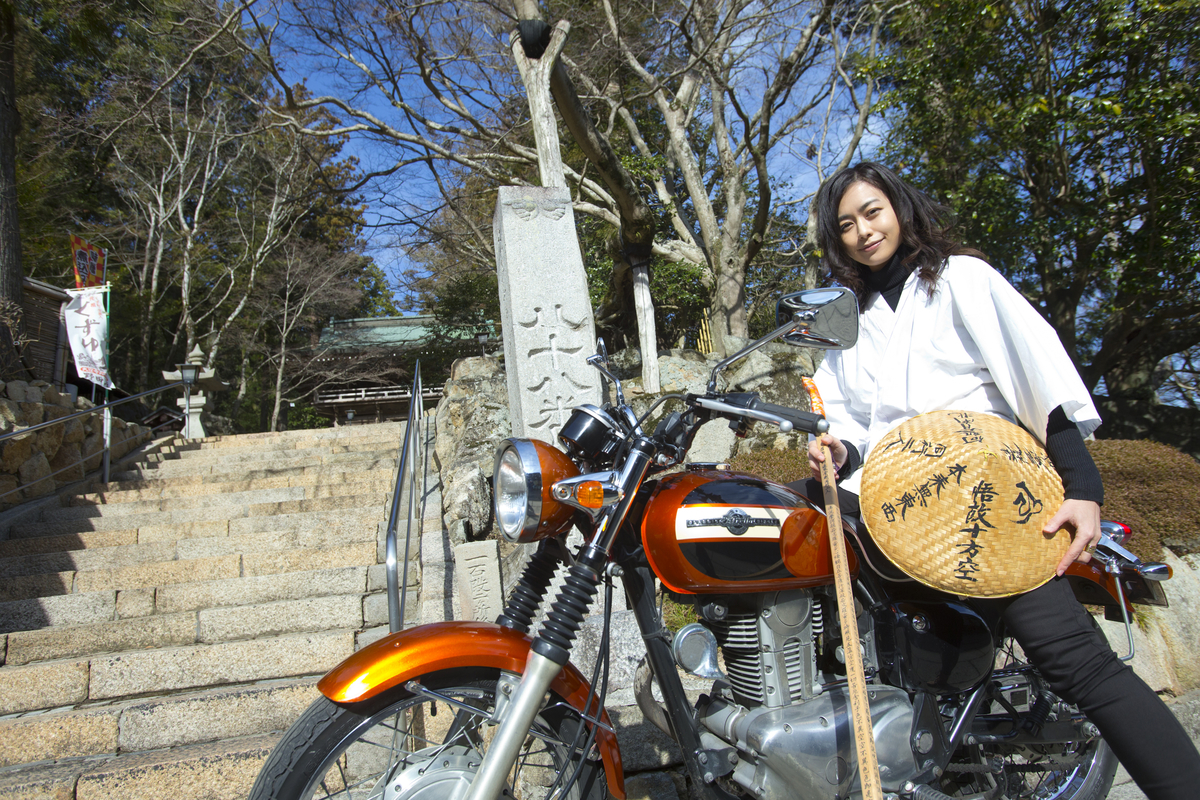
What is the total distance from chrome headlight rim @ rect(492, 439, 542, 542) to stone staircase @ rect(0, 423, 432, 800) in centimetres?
180

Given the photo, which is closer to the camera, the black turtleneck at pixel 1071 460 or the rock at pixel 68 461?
the black turtleneck at pixel 1071 460

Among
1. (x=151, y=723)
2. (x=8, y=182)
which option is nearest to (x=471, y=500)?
(x=151, y=723)

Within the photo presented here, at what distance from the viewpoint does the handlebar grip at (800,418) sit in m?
1.54

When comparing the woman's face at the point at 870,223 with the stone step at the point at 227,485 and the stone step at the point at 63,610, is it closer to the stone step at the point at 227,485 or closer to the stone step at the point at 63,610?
the stone step at the point at 63,610

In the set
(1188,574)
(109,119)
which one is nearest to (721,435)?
(1188,574)

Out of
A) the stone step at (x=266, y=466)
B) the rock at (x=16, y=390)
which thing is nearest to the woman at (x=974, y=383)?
the stone step at (x=266, y=466)

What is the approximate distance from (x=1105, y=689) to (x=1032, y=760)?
570mm

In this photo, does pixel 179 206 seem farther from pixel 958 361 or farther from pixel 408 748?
pixel 958 361

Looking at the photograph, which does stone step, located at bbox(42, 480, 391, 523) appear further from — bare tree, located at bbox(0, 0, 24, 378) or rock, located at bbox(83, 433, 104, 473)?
bare tree, located at bbox(0, 0, 24, 378)

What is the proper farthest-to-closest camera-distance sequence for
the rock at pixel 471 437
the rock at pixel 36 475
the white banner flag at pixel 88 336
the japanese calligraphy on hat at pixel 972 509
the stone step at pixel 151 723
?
1. the white banner flag at pixel 88 336
2. the rock at pixel 36 475
3. the rock at pixel 471 437
4. the stone step at pixel 151 723
5. the japanese calligraphy on hat at pixel 972 509

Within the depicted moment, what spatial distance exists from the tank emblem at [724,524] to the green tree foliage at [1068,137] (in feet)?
25.2

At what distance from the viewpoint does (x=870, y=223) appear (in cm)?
194

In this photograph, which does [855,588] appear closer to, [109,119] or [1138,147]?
[1138,147]

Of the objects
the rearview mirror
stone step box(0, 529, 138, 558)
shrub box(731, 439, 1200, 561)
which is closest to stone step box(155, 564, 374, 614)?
stone step box(0, 529, 138, 558)
